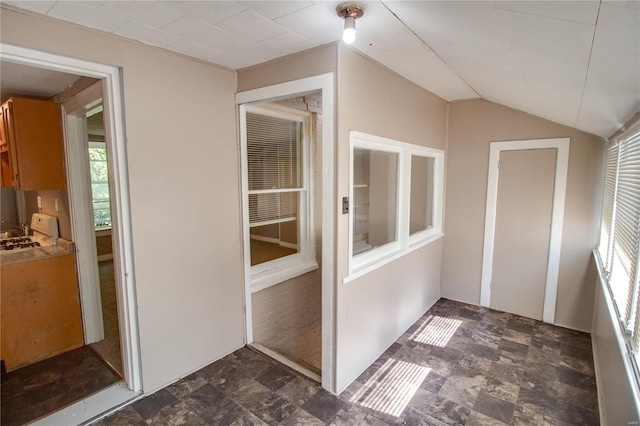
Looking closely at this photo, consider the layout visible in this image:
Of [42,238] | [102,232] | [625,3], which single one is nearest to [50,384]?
[42,238]

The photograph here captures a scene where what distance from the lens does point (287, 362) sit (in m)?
2.65

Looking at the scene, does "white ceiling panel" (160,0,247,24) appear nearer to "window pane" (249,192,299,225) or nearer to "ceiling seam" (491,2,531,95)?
"ceiling seam" (491,2,531,95)

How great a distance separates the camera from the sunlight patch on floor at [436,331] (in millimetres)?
3037

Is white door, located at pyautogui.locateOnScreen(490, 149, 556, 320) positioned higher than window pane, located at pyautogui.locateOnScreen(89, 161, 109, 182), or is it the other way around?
window pane, located at pyautogui.locateOnScreen(89, 161, 109, 182)

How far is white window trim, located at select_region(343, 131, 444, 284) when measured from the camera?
2311 mm

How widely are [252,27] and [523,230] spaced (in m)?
3.38

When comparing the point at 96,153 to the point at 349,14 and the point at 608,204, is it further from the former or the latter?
the point at 608,204

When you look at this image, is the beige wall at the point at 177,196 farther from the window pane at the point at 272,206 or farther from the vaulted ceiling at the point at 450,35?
the window pane at the point at 272,206

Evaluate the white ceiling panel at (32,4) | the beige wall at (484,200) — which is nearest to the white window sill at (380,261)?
the beige wall at (484,200)

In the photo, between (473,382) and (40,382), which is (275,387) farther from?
(40,382)

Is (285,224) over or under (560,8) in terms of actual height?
under

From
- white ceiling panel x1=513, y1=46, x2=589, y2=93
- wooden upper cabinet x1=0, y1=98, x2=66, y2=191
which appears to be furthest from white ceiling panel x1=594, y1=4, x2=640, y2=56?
wooden upper cabinet x1=0, y1=98, x2=66, y2=191

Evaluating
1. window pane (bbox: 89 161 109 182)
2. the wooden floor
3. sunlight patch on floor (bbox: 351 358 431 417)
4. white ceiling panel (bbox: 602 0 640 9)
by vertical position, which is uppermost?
white ceiling panel (bbox: 602 0 640 9)

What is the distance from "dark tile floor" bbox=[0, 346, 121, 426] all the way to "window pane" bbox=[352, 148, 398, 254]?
7.56 ft
